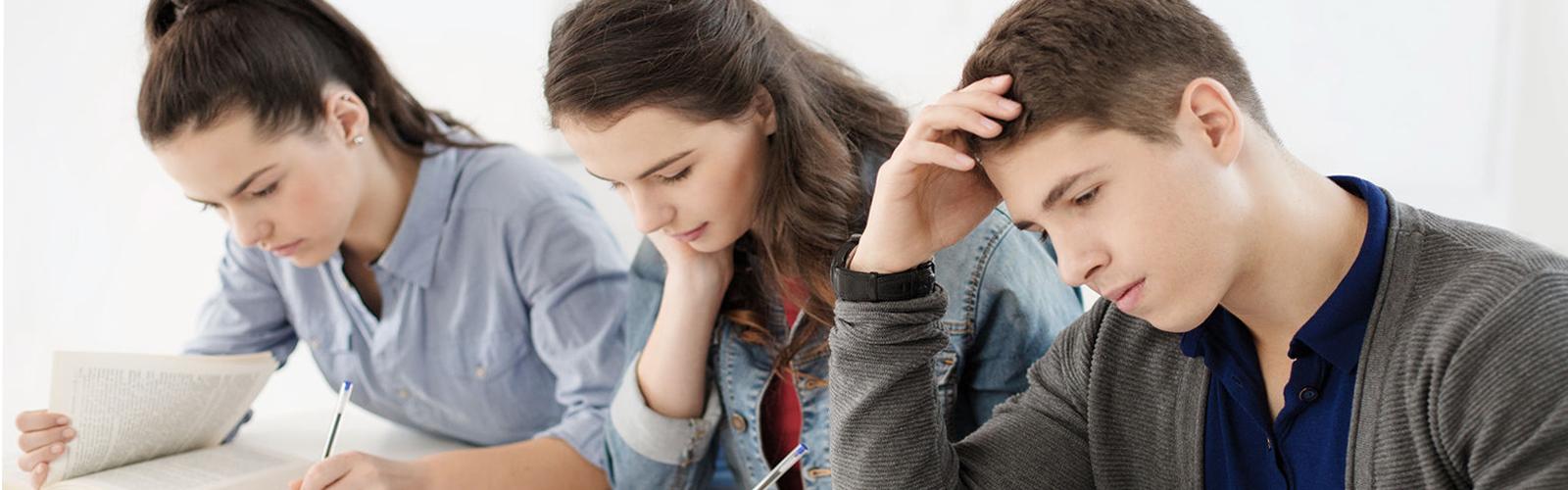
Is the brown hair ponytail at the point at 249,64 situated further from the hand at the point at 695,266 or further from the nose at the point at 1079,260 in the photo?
the nose at the point at 1079,260

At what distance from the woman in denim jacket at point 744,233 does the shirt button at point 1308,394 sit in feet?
1.16

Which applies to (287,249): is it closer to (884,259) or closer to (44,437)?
(44,437)

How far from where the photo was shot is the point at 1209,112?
0.95 meters

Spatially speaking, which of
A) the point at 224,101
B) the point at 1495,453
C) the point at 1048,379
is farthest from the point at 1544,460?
the point at 224,101

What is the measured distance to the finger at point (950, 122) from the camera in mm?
979

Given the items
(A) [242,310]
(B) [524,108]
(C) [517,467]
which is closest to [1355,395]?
(C) [517,467]

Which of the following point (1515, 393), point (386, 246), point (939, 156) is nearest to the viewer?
point (1515, 393)

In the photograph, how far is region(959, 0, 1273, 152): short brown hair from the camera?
0.94 m

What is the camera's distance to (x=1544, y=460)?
0.82 metres

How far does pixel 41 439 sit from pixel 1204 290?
131 centimetres

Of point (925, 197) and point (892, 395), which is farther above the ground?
point (925, 197)

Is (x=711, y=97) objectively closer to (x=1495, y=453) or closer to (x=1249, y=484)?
(x=1249, y=484)

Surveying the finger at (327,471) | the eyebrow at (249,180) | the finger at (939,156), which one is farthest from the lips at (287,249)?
the finger at (939,156)

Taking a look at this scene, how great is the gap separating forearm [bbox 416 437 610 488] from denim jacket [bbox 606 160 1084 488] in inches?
2.0
